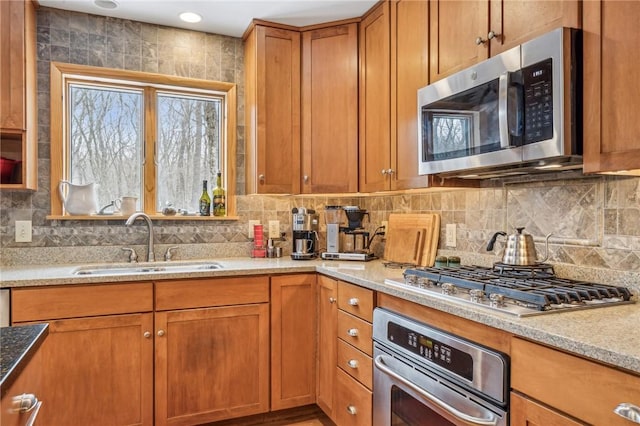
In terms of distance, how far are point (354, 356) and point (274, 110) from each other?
1.61 metres

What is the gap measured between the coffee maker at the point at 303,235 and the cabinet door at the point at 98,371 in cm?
102

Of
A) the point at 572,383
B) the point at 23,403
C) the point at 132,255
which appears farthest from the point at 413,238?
the point at 23,403

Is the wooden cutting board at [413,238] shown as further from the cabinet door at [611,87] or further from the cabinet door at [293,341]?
the cabinet door at [611,87]

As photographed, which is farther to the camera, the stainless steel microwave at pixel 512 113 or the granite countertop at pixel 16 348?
the stainless steel microwave at pixel 512 113

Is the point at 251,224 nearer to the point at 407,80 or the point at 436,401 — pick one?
the point at 407,80

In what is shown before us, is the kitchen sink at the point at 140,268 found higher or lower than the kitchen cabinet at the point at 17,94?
lower

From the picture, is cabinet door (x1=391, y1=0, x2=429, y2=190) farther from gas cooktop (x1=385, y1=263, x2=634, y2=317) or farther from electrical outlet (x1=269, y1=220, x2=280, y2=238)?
electrical outlet (x1=269, y1=220, x2=280, y2=238)

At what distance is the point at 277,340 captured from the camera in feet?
7.77

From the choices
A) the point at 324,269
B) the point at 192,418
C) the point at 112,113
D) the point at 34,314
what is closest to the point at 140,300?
the point at 34,314

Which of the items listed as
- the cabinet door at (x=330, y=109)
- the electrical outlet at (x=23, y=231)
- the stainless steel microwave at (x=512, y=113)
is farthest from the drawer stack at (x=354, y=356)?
the electrical outlet at (x=23, y=231)

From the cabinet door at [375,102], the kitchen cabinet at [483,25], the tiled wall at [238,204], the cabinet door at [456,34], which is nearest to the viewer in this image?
the kitchen cabinet at [483,25]

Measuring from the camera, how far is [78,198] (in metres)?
2.54

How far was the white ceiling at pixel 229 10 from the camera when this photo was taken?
245cm

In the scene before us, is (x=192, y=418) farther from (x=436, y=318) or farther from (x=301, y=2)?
(x=301, y=2)
